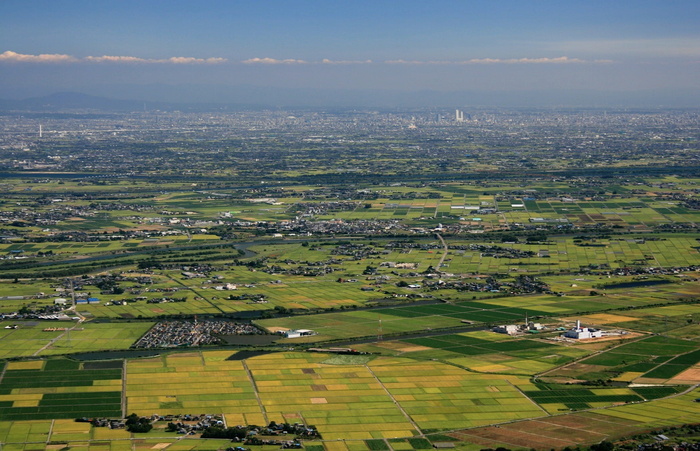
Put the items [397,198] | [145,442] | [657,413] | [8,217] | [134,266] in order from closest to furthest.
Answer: [145,442]
[657,413]
[134,266]
[8,217]
[397,198]

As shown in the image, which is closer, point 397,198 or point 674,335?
point 674,335

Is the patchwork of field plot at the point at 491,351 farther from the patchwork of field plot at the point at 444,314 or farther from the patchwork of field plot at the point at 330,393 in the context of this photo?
the patchwork of field plot at the point at 444,314

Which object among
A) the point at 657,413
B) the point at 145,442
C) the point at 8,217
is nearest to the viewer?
the point at 145,442

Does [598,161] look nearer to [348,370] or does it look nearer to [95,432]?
[348,370]

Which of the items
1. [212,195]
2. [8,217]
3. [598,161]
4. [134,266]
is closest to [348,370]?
[134,266]

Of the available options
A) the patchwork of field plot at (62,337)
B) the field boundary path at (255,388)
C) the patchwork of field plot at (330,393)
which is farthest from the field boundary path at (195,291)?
the field boundary path at (255,388)

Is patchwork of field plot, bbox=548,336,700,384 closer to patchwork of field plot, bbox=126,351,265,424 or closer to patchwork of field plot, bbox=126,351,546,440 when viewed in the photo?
patchwork of field plot, bbox=126,351,546,440
